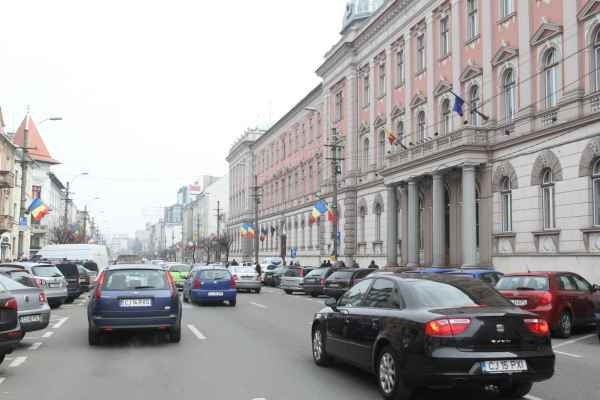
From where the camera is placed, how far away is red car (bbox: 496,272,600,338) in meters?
14.9

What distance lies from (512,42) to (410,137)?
36.2 ft

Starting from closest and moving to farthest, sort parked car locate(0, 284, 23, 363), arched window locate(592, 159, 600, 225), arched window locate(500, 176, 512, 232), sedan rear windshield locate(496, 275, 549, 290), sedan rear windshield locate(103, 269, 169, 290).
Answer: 1. parked car locate(0, 284, 23, 363)
2. sedan rear windshield locate(103, 269, 169, 290)
3. sedan rear windshield locate(496, 275, 549, 290)
4. arched window locate(592, 159, 600, 225)
5. arched window locate(500, 176, 512, 232)

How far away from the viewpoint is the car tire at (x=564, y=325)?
A: 591 inches

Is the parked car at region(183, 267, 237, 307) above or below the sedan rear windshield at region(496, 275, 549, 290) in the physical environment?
below

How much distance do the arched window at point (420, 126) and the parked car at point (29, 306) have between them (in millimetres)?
28787

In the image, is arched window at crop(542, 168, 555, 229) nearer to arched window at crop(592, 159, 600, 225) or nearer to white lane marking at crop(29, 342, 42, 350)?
arched window at crop(592, 159, 600, 225)

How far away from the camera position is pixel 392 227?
134ft

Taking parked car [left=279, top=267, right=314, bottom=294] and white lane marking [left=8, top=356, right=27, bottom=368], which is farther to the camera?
parked car [left=279, top=267, right=314, bottom=294]

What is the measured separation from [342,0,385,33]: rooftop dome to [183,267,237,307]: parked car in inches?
1381

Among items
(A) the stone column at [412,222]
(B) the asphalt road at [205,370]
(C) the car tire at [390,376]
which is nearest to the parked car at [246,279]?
(A) the stone column at [412,222]

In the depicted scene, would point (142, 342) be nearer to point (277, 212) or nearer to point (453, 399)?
point (453, 399)

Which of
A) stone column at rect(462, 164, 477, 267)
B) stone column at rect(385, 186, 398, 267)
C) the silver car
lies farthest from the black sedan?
stone column at rect(385, 186, 398, 267)

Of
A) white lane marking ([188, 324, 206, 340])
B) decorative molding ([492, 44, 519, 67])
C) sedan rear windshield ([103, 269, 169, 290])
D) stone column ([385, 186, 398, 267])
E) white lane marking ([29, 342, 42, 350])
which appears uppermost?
decorative molding ([492, 44, 519, 67])

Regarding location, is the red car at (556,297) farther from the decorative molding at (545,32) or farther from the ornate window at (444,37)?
the ornate window at (444,37)
